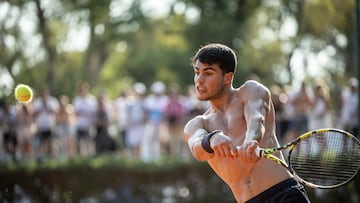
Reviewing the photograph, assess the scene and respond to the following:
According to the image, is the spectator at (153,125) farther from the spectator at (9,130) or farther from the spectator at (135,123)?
the spectator at (9,130)

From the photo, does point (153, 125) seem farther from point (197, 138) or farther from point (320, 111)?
point (197, 138)

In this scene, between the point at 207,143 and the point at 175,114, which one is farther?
the point at 175,114

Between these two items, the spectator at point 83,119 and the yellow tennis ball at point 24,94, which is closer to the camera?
the yellow tennis ball at point 24,94

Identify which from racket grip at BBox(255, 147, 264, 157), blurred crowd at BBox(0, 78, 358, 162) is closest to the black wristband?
racket grip at BBox(255, 147, 264, 157)

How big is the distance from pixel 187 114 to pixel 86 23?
11.8 metres

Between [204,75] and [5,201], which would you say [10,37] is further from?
[204,75]

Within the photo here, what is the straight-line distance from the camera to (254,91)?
268 inches

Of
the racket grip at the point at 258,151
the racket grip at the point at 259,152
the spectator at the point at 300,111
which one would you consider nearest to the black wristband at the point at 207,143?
the racket grip at the point at 258,151

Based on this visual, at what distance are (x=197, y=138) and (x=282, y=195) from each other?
847mm

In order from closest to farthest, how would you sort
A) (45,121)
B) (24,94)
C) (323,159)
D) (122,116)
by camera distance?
(323,159) → (24,94) → (45,121) → (122,116)

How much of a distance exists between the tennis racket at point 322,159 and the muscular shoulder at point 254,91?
44cm

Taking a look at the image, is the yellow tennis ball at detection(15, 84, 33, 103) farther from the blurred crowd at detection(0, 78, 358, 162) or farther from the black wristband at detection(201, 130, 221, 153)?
the blurred crowd at detection(0, 78, 358, 162)

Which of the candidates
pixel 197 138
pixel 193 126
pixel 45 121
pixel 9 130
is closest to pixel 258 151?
pixel 197 138

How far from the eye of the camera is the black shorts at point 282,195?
678 centimetres
